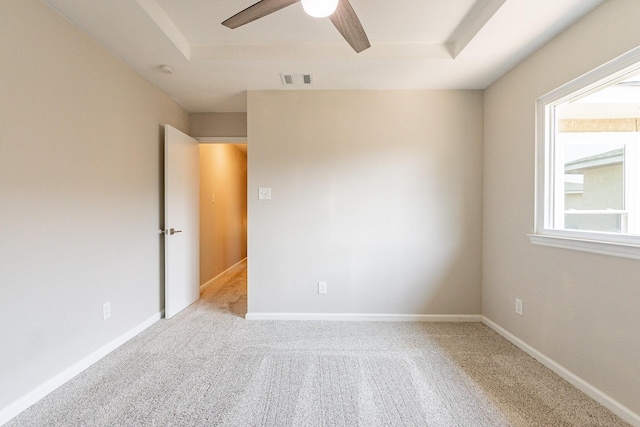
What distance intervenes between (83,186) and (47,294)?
0.71 m

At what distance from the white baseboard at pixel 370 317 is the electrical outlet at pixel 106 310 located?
114 cm

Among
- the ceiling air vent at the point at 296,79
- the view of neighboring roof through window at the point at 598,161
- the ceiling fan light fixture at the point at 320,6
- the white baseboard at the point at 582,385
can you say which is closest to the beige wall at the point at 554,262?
the white baseboard at the point at 582,385

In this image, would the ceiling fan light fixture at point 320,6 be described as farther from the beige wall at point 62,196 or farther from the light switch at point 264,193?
the light switch at point 264,193

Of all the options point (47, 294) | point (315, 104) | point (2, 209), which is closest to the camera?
point (2, 209)

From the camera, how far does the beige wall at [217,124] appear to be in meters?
3.47

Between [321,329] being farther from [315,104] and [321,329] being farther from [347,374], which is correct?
[315,104]

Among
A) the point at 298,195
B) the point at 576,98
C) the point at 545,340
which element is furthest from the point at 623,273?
the point at 298,195

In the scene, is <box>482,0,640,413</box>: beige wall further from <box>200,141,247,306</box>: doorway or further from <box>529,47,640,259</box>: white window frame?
<box>200,141,247,306</box>: doorway

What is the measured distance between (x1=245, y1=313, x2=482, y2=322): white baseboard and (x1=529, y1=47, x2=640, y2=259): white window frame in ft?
3.59

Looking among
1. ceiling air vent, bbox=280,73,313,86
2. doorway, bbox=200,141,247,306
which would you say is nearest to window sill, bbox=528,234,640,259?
ceiling air vent, bbox=280,73,313,86

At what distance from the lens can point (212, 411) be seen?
1.53m

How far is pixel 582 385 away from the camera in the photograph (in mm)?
1702

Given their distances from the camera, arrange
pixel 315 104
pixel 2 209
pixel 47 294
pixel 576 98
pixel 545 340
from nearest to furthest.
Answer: pixel 2 209 → pixel 47 294 → pixel 576 98 → pixel 545 340 → pixel 315 104

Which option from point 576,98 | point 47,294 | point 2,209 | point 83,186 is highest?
point 576,98
